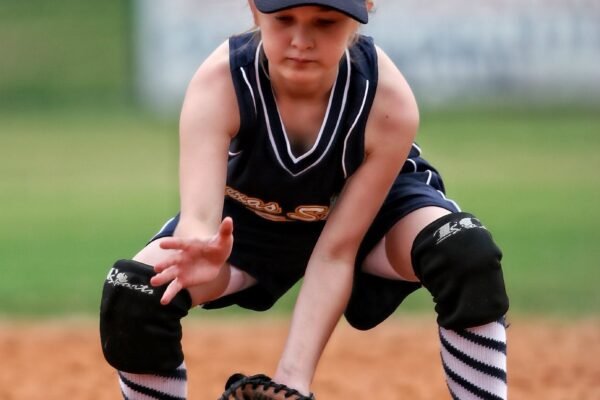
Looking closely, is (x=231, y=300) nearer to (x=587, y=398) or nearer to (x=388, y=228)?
(x=388, y=228)

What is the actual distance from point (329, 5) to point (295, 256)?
0.88 metres

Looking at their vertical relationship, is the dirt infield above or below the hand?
below

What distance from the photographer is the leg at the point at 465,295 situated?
3020 mm

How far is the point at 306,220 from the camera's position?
346 centimetres

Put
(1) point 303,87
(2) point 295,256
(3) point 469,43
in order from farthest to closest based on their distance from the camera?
1. (3) point 469,43
2. (2) point 295,256
3. (1) point 303,87

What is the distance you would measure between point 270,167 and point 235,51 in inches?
12.6

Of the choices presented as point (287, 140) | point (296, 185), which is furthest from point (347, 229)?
point (287, 140)

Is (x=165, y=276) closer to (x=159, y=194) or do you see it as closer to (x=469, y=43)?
(x=159, y=194)

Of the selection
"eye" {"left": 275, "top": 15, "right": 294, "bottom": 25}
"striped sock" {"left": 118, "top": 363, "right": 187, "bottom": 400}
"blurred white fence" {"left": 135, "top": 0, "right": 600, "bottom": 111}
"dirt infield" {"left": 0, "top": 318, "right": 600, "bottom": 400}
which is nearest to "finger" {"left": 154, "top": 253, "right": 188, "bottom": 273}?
"striped sock" {"left": 118, "top": 363, "right": 187, "bottom": 400}

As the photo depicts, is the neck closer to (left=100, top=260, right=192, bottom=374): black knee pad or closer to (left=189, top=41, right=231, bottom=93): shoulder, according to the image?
(left=189, top=41, right=231, bottom=93): shoulder

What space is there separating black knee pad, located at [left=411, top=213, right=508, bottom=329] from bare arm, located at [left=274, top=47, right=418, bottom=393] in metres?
0.25

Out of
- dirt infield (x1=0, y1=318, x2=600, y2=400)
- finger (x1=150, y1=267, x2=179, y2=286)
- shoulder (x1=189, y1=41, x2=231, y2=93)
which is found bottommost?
dirt infield (x1=0, y1=318, x2=600, y2=400)

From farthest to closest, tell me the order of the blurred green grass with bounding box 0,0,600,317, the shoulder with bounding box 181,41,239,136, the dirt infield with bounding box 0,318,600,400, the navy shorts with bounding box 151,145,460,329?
the blurred green grass with bounding box 0,0,600,317 → the dirt infield with bounding box 0,318,600,400 → the navy shorts with bounding box 151,145,460,329 → the shoulder with bounding box 181,41,239,136

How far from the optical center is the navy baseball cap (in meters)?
2.94
